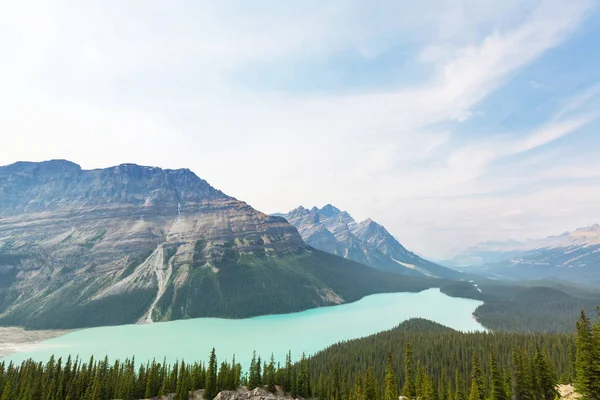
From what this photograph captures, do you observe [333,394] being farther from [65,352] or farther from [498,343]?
[65,352]

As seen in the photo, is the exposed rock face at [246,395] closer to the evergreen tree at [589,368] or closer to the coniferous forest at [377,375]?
the coniferous forest at [377,375]

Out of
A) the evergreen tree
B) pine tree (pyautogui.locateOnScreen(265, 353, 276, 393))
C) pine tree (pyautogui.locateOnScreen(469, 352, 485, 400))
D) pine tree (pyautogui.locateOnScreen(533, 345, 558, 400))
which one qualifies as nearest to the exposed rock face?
pine tree (pyautogui.locateOnScreen(265, 353, 276, 393))

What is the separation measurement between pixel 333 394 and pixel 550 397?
50.6 meters

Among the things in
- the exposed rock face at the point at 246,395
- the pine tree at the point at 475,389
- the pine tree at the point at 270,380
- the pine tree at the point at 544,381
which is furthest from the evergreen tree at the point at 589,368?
the pine tree at the point at 270,380

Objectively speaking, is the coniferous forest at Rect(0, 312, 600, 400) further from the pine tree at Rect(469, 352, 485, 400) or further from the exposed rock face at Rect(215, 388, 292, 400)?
the exposed rock face at Rect(215, 388, 292, 400)

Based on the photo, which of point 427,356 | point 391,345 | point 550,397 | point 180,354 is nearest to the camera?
point 550,397

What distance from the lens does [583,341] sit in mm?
54094

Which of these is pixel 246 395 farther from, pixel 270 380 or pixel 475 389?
pixel 475 389

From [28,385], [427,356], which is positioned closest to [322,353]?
[427,356]

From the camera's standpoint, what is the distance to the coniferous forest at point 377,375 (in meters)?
62.8

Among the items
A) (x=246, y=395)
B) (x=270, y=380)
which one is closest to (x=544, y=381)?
(x=270, y=380)

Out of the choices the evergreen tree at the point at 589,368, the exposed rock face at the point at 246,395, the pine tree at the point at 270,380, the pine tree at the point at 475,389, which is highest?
the evergreen tree at the point at 589,368

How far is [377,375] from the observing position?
116312 millimetres

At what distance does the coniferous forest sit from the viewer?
206 ft
